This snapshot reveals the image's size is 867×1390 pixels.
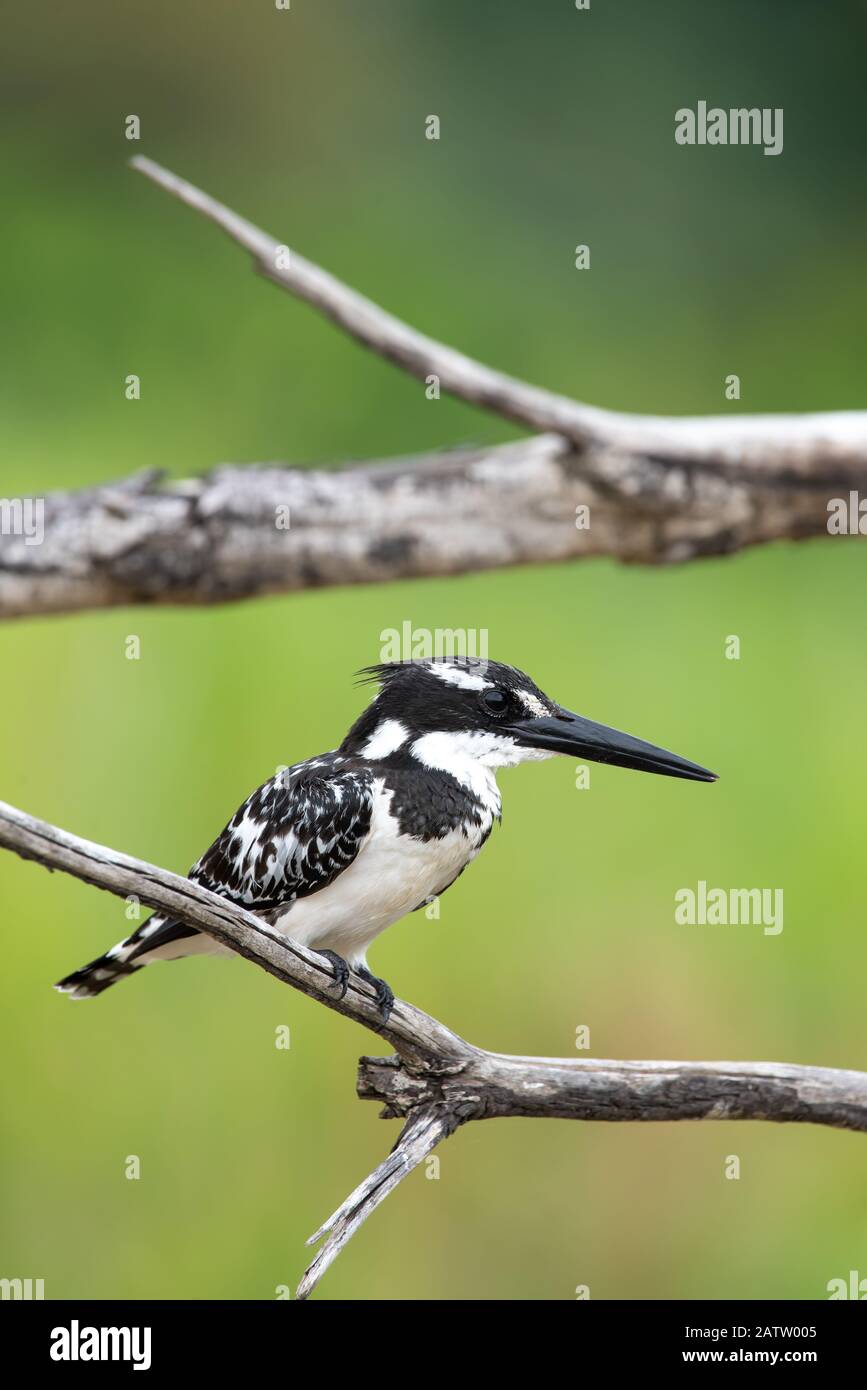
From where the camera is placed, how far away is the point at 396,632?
2.70 m

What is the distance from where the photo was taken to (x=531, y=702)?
1778 mm

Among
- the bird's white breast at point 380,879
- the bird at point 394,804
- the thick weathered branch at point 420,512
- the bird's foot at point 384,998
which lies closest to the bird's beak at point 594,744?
the bird at point 394,804

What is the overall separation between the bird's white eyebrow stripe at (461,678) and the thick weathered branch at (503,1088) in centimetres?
41

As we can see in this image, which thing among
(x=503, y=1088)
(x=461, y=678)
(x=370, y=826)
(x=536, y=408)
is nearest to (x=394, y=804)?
(x=370, y=826)

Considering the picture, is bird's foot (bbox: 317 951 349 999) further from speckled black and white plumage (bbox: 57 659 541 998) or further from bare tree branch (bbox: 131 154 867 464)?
bare tree branch (bbox: 131 154 867 464)

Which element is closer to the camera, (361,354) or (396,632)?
(396,632)

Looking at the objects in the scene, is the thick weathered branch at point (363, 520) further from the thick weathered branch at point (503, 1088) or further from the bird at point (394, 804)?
the thick weathered branch at point (503, 1088)

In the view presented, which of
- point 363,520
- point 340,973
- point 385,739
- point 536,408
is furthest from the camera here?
point 363,520

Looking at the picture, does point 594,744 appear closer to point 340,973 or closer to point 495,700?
point 495,700

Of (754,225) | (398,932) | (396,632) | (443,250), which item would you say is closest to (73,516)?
(396,632)

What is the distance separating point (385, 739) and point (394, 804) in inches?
4.3

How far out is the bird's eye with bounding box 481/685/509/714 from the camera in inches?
69.9

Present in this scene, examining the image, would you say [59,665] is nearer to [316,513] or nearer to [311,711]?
[311,711]

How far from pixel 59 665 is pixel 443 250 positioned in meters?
1.71
